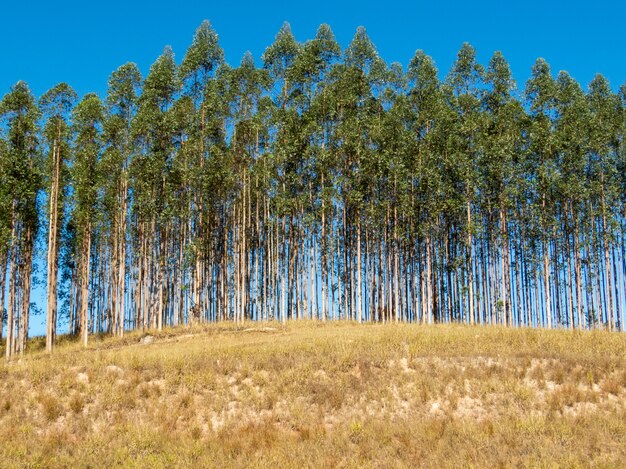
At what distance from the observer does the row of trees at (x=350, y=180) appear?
38938mm

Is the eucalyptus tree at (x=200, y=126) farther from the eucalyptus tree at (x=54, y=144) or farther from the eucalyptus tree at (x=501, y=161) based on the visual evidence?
the eucalyptus tree at (x=501, y=161)

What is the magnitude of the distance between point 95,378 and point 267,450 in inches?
268

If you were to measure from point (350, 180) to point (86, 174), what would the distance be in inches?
735

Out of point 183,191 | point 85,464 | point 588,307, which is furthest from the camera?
point 588,307

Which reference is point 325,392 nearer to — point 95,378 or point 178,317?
point 95,378

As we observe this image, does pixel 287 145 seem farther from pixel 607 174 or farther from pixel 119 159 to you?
pixel 607 174

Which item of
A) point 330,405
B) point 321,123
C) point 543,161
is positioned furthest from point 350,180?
point 330,405

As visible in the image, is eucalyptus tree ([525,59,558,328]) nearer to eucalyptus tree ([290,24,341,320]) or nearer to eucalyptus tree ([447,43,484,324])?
eucalyptus tree ([447,43,484,324])

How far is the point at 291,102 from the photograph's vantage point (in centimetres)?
4256

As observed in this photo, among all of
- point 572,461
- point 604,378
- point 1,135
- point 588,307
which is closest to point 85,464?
point 572,461

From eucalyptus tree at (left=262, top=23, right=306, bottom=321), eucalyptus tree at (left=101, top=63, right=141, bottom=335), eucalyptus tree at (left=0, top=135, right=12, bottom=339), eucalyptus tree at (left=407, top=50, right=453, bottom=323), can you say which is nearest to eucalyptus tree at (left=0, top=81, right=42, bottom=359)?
eucalyptus tree at (left=0, top=135, right=12, bottom=339)

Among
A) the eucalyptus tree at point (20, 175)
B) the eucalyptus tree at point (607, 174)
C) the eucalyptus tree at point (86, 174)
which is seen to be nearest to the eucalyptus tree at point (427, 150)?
the eucalyptus tree at point (607, 174)

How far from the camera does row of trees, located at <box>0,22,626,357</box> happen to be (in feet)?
128

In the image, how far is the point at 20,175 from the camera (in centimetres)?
3478
